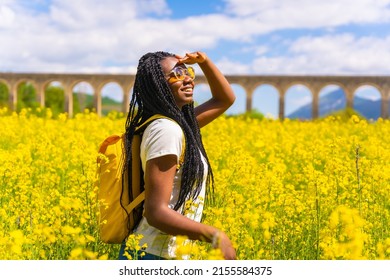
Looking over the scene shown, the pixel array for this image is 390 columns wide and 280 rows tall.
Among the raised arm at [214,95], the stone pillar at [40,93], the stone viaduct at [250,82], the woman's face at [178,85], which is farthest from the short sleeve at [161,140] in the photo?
the stone pillar at [40,93]

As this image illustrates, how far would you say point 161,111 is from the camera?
7.98 ft

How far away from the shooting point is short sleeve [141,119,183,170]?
7.37 ft

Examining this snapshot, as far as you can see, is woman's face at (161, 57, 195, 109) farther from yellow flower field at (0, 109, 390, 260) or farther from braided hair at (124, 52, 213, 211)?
yellow flower field at (0, 109, 390, 260)

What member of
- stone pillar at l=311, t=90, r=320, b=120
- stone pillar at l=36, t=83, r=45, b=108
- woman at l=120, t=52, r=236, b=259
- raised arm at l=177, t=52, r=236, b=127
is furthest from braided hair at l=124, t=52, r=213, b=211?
stone pillar at l=36, t=83, r=45, b=108

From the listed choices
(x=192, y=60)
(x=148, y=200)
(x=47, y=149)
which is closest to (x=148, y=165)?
(x=148, y=200)

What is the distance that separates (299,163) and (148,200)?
3.79 meters

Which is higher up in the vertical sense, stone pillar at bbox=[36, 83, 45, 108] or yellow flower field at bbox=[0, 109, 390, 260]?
stone pillar at bbox=[36, 83, 45, 108]

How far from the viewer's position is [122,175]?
2.46 metres

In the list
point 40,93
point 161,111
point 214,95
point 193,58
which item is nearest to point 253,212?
point 214,95

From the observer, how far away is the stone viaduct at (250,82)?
3588 cm

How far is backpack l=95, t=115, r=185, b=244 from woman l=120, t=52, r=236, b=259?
0.12 ft

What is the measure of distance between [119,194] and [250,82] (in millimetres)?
34943

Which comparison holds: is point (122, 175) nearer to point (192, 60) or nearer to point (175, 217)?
point (175, 217)

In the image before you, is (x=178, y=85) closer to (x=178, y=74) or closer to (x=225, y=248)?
(x=178, y=74)
